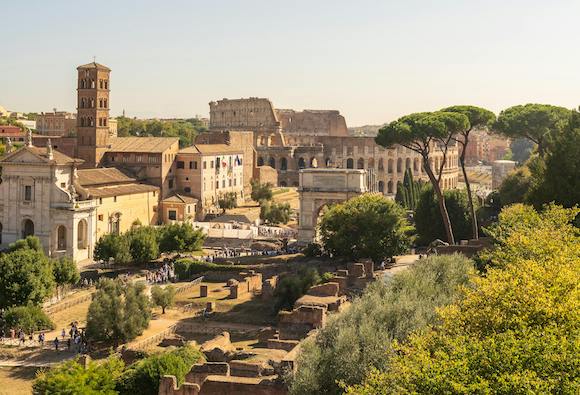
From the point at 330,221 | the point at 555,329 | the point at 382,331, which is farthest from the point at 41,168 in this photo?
the point at 555,329

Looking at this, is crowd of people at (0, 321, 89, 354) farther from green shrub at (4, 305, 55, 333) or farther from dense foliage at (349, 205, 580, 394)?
dense foliage at (349, 205, 580, 394)

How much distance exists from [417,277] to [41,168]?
30.8 metres

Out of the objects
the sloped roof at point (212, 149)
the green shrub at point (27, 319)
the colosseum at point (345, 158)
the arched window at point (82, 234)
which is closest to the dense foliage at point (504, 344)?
the green shrub at point (27, 319)

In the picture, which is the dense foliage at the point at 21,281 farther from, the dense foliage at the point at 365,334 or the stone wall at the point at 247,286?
the dense foliage at the point at 365,334

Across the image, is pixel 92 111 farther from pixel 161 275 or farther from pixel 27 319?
pixel 27 319

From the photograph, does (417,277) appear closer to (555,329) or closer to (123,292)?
(555,329)

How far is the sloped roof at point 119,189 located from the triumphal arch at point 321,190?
38.5ft

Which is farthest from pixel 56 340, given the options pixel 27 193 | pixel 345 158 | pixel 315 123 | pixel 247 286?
pixel 315 123

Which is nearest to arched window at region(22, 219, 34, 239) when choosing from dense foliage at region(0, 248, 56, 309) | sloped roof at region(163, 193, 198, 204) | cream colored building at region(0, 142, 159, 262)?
cream colored building at region(0, 142, 159, 262)

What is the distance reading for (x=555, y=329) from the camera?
39.4ft

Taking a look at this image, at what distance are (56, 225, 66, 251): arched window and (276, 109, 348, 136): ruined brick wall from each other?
6529 centimetres

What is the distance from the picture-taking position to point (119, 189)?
168 feet

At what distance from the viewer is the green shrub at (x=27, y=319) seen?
30109mm

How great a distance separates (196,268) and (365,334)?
81.8 ft
